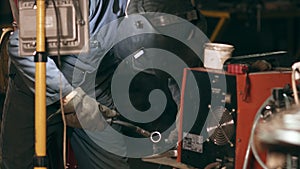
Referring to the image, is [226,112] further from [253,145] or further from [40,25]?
[40,25]

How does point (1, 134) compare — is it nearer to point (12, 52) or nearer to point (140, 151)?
point (12, 52)

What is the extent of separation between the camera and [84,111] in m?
2.55

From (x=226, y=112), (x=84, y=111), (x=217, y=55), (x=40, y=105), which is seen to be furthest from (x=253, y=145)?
(x=40, y=105)

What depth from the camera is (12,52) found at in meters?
2.62

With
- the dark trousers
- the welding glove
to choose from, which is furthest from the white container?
the dark trousers

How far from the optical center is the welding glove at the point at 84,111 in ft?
8.35

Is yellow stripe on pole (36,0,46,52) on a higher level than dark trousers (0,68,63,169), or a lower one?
higher

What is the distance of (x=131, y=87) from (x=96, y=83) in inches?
12.0

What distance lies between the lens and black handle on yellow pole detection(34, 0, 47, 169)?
6.44ft

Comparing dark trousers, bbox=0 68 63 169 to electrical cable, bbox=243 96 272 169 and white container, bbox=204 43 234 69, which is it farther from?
electrical cable, bbox=243 96 272 169

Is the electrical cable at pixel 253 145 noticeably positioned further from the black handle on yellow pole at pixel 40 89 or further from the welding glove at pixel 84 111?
the black handle on yellow pole at pixel 40 89

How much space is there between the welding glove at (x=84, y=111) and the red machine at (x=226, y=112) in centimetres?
40

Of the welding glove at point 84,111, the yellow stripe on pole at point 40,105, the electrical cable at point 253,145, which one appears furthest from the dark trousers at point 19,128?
the electrical cable at point 253,145

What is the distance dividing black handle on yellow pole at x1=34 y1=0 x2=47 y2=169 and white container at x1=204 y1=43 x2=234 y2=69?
1.00m
